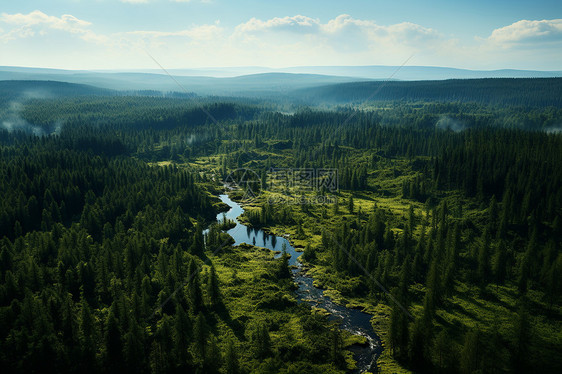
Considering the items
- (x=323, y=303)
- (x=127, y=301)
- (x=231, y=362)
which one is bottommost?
(x=323, y=303)

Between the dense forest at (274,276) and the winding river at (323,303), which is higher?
the dense forest at (274,276)

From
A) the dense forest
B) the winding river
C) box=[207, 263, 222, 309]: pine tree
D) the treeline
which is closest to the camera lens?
the treeline

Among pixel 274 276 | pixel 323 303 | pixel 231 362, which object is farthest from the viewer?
pixel 274 276

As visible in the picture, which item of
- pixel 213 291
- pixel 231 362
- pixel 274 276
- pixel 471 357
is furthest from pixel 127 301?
pixel 471 357

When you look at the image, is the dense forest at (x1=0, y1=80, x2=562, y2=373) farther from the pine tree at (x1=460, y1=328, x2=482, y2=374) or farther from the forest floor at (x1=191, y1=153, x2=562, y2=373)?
the forest floor at (x1=191, y1=153, x2=562, y2=373)

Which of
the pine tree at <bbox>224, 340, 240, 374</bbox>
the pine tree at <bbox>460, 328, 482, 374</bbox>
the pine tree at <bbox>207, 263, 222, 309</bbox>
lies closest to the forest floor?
the pine tree at <bbox>460, 328, 482, 374</bbox>

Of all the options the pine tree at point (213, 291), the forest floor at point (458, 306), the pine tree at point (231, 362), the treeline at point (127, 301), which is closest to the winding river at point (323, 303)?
the forest floor at point (458, 306)

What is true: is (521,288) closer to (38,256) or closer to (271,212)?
(271,212)

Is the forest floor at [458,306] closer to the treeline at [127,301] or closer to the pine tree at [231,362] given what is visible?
the treeline at [127,301]

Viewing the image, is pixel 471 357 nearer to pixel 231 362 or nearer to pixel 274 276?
pixel 231 362
